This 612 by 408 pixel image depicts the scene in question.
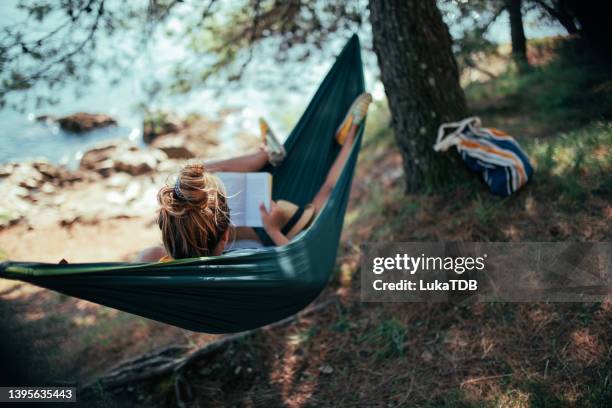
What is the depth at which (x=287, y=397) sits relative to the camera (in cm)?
174

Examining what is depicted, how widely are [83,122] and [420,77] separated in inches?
226

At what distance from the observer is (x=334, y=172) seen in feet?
6.91

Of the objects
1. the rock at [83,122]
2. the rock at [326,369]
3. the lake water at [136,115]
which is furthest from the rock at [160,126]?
the rock at [326,369]

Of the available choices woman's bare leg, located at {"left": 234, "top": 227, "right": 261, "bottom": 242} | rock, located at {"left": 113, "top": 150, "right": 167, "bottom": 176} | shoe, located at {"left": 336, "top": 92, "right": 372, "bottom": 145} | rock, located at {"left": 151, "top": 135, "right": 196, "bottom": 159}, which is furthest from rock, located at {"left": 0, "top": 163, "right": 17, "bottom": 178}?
shoe, located at {"left": 336, "top": 92, "right": 372, "bottom": 145}

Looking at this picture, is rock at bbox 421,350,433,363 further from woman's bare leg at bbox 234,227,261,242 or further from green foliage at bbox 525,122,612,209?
green foliage at bbox 525,122,612,209

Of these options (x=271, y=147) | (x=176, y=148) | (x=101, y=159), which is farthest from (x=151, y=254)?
(x=176, y=148)

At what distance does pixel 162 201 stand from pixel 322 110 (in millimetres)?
1094

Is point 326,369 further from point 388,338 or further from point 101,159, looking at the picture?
point 101,159

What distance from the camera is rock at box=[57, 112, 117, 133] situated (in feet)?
21.1

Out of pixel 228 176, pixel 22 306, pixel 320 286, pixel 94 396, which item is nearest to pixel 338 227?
pixel 320 286

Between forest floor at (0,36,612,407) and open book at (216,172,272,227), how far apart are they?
1.88 ft

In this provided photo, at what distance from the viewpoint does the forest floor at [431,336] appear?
1.52 meters

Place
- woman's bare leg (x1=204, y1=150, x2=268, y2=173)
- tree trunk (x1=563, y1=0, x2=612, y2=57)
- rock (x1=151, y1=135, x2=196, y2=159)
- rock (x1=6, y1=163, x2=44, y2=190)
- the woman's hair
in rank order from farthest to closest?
1. rock (x1=151, y1=135, x2=196, y2=159)
2. rock (x1=6, y1=163, x2=44, y2=190)
3. tree trunk (x1=563, y1=0, x2=612, y2=57)
4. woman's bare leg (x1=204, y1=150, x2=268, y2=173)
5. the woman's hair

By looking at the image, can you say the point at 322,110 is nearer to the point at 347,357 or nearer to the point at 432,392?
the point at 347,357
